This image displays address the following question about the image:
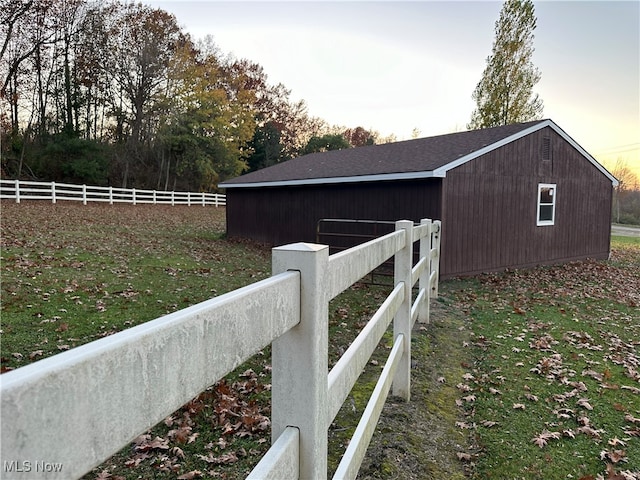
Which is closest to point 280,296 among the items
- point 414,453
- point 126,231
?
point 414,453

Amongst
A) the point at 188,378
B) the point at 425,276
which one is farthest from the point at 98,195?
the point at 188,378

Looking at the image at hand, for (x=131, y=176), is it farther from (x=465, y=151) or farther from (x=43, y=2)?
(x=465, y=151)

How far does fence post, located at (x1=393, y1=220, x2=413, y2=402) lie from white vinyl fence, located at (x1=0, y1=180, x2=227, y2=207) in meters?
21.7

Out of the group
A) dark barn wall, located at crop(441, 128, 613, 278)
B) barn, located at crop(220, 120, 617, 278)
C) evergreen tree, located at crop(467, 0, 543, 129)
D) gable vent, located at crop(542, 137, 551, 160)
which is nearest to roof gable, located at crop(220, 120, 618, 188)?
barn, located at crop(220, 120, 617, 278)

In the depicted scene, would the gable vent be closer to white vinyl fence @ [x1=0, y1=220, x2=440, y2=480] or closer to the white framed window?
the white framed window

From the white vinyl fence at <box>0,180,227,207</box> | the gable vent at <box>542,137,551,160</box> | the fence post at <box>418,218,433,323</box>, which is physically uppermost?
the gable vent at <box>542,137,551,160</box>

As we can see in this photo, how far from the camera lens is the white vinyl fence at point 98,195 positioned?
69.5 feet

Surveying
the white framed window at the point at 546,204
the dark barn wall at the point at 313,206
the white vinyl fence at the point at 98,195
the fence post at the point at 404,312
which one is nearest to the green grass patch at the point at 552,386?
the fence post at the point at 404,312

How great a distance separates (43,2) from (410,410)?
34.5 meters

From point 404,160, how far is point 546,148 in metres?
4.53

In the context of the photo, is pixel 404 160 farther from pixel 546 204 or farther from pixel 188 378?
pixel 188 378

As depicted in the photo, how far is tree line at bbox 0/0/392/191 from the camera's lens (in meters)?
27.3

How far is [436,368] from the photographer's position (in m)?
4.51

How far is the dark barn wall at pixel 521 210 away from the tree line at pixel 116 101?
2400cm
